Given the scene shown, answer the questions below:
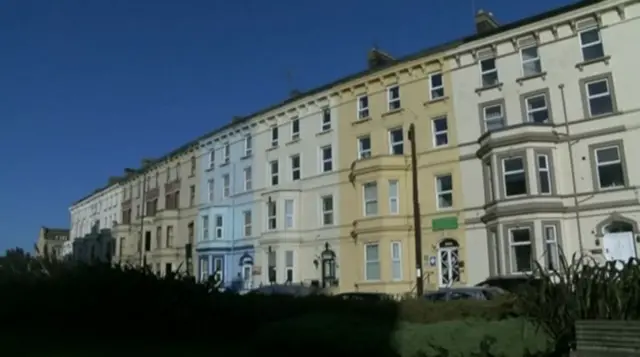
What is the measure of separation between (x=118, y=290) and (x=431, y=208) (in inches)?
866

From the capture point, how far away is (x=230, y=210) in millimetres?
44094

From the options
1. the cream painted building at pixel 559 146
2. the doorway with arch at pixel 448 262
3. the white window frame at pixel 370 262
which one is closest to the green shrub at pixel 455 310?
the cream painted building at pixel 559 146

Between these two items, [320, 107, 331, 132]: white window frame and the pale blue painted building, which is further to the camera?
the pale blue painted building

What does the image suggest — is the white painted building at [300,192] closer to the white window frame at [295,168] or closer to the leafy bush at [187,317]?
the white window frame at [295,168]

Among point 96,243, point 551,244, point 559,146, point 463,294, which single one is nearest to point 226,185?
point 559,146

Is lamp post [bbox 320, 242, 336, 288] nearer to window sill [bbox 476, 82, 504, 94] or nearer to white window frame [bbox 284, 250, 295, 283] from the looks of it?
white window frame [bbox 284, 250, 295, 283]

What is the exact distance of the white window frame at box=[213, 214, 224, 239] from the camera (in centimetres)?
4444

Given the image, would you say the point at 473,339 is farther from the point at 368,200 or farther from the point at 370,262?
the point at 368,200

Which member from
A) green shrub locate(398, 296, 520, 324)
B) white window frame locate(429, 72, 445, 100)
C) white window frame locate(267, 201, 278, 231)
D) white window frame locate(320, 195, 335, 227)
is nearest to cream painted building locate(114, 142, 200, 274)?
white window frame locate(267, 201, 278, 231)

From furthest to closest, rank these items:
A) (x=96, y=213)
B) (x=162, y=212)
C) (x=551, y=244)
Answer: (x=96, y=213) < (x=162, y=212) < (x=551, y=244)

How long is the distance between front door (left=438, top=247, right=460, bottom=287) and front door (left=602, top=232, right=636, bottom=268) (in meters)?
7.29

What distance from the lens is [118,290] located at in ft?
39.3

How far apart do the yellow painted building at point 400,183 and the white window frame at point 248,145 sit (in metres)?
10.2

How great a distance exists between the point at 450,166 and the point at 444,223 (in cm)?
319
